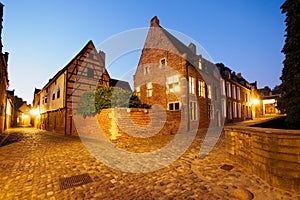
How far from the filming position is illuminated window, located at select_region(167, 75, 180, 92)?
16.2 meters

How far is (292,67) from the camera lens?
6.76 metres

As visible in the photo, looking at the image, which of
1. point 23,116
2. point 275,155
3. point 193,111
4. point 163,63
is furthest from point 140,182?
point 23,116

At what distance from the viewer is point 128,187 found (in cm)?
359

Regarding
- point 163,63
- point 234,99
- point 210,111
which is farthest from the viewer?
point 234,99

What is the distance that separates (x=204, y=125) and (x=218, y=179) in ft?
46.2

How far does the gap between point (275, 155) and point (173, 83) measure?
13588mm

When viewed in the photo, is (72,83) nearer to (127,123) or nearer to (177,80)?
(127,123)

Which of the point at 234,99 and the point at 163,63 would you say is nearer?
the point at 163,63

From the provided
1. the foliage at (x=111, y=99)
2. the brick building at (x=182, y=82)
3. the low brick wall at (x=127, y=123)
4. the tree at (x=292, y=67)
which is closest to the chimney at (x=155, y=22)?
the brick building at (x=182, y=82)

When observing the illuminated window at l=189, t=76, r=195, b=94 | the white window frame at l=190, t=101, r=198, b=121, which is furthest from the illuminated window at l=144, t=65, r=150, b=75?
the white window frame at l=190, t=101, r=198, b=121

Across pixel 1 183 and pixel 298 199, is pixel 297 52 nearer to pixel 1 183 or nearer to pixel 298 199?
pixel 298 199

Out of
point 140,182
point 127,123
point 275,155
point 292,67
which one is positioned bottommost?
point 140,182

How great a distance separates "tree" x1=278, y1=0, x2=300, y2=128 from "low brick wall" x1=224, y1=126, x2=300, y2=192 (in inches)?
157

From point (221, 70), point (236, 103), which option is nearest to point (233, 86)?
point (236, 103)
